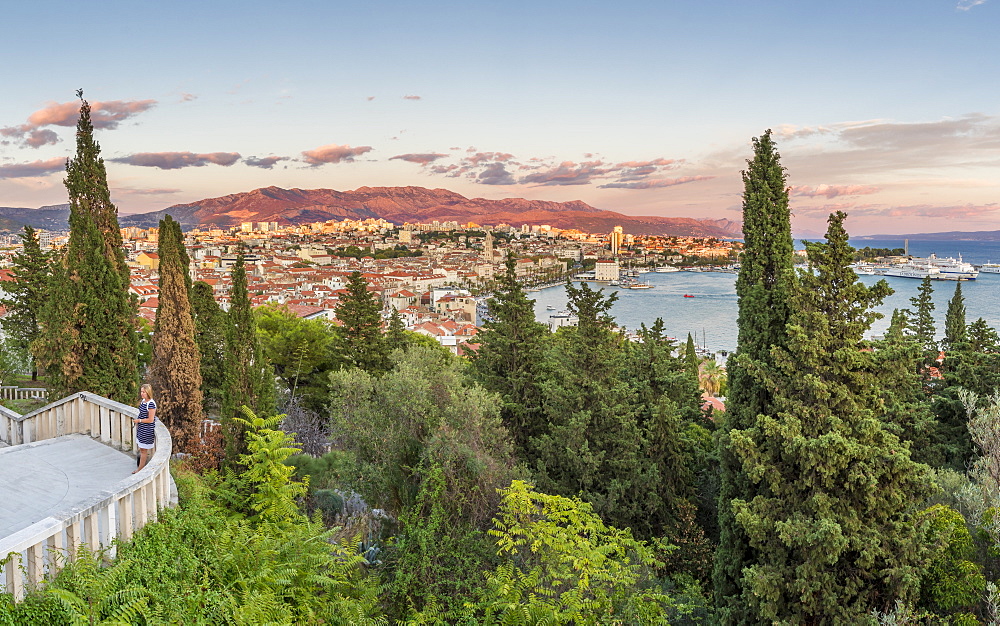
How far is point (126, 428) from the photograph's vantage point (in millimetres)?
6207

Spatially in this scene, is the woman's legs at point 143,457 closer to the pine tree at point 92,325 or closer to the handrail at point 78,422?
the handrail at point 78,422

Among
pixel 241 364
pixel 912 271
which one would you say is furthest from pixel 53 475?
pixel 912 271

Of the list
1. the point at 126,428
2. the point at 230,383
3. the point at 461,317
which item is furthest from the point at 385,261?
the point at 126,428

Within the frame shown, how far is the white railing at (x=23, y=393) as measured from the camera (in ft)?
50.2

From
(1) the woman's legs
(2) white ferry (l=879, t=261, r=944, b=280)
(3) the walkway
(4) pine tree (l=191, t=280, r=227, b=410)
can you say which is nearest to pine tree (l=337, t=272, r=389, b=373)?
(4) pine tree (l=191, t=280, r=227, b=410)

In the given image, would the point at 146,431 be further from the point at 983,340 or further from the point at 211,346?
the point at 983,340

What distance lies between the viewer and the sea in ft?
231

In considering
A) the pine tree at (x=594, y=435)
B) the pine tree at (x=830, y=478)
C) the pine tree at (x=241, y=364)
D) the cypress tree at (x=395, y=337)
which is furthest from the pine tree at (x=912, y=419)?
the cypress tree at (x=395, y=337)

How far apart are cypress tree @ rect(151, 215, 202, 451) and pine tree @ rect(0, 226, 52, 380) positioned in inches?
382

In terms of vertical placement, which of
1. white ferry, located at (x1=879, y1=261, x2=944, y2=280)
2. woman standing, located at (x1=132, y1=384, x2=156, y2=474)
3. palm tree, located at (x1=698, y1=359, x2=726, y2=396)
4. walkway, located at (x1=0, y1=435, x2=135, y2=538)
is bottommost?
palm tree, located at (x1=698, y1=359, x2=726, y2=396)

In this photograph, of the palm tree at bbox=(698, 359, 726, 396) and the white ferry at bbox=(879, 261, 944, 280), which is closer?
the palm tree at bbox=(698, 359, 726, 396)

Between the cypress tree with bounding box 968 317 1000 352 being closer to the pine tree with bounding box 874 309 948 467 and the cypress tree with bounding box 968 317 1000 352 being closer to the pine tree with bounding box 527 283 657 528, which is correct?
the pine tree with bounding box 874 309 948 467

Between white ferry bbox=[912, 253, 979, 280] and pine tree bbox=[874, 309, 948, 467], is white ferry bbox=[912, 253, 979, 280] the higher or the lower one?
the higher one

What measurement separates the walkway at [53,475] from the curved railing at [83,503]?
14 centimetres
